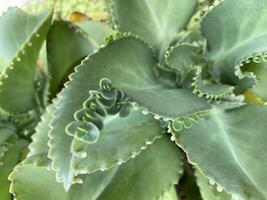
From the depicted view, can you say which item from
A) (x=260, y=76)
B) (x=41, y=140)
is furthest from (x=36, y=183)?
(x=260, y=76)

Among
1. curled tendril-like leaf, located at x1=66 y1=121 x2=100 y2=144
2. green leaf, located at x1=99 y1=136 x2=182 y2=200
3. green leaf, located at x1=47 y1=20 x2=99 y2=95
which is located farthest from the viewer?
green leaf, located at x1=47 y1=20 x2=99 y2=95

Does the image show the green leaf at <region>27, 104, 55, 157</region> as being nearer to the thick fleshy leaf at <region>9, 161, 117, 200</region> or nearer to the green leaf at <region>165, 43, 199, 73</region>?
the thick fleshy leaf at <region>9, 161, 117, 200</region>

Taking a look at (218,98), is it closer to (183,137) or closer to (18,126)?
(183,137)

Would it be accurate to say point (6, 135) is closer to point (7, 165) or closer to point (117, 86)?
point (7, 165)

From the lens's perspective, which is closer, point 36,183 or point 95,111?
point 95,111

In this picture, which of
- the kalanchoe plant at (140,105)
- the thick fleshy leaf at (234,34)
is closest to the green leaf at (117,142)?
the kalanchoe plant at (140,105)

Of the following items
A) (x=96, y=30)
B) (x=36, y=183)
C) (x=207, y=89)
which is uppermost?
(x=96, y=30)

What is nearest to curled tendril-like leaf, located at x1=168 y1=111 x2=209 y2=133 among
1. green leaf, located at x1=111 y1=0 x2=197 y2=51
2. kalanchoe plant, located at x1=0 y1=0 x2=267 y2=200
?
kalanchoe plant, located at x1=0 y1=0 x2=267 y2=200

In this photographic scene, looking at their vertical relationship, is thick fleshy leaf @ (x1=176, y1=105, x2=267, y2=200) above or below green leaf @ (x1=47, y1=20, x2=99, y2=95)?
below
